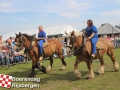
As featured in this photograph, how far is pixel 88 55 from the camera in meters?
7.75

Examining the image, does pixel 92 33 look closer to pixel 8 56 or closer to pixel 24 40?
pixel 24 40

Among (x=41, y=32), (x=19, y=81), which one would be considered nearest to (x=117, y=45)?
(x=41, y=32)

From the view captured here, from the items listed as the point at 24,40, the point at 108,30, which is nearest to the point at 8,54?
the point at 24,40

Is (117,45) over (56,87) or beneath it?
over

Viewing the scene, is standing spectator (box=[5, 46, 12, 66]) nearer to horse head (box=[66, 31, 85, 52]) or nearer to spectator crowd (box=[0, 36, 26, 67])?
spectator crowd (box=[0, 36, 26, 67])

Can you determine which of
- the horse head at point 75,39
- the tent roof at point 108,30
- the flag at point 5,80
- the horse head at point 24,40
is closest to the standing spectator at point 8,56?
the horse head at point 24,40

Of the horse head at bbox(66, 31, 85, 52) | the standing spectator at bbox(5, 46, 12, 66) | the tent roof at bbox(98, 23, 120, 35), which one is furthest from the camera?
the tent roof at bbox(98, 23, 120, 35)

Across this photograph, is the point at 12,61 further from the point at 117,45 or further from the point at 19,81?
the point at 117,45

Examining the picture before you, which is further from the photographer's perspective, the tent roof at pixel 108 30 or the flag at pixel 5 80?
the tent roof at pixel 108 30

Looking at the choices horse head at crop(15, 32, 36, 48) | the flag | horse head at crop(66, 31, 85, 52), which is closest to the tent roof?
horse head at crop(15, 32, 36, 48)

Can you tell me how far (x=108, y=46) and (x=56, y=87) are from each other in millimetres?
3546

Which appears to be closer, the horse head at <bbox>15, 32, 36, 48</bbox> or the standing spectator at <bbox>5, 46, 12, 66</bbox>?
the horse head at <bbox>15, 32, 36, 48</bbox>

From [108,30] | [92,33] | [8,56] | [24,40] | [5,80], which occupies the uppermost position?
[108,30]

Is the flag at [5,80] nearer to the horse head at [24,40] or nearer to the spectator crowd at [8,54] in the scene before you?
the horse head at [24,40]
